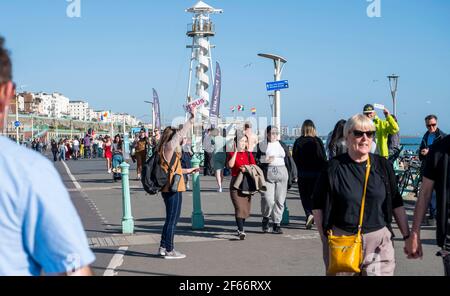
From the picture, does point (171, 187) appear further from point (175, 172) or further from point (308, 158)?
point (308, 158)

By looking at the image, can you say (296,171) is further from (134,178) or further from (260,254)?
(134,178)

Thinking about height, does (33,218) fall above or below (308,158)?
above

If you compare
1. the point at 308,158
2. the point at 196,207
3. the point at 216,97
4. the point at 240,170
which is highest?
the point at 216,97

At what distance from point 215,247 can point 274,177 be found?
6.23 ft

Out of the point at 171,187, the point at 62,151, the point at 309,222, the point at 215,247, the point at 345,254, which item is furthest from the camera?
the point at 62,151

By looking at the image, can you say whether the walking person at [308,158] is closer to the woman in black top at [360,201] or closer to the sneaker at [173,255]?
the sneaker at [173,255]

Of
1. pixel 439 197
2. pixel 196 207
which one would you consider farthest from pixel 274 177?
pixel 439 197

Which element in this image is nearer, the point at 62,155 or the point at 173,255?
the point at 173,255

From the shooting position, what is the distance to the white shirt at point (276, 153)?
9781 mm

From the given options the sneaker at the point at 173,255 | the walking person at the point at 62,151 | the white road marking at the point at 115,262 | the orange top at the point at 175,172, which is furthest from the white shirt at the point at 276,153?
the walking person at the point at 62,151

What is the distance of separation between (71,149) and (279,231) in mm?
39025

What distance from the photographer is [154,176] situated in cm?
784

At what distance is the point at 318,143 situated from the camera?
32.1ft

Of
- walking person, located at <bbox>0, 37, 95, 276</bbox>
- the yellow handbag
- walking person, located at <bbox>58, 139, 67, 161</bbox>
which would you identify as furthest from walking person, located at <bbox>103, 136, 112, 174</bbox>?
walking person, located at <bbox>0, 37, 95, 276</bbox>
